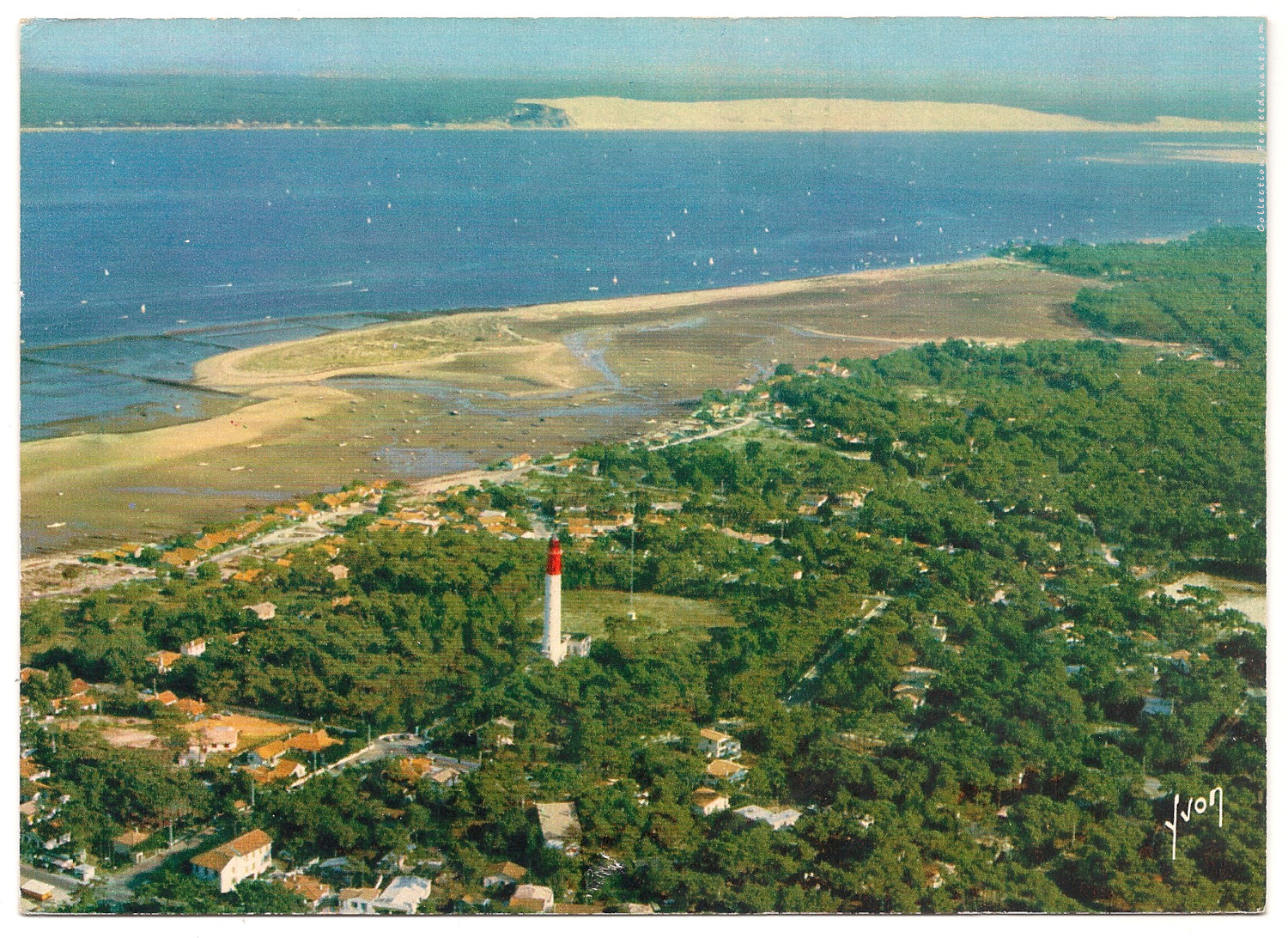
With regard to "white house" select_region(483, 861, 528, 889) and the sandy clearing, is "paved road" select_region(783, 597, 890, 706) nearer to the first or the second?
the sandy clearing

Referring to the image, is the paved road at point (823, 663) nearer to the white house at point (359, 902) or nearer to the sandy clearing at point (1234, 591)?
the sandy clearing at point (1234, 591)

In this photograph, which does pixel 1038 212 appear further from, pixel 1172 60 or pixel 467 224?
pixel 1172 60

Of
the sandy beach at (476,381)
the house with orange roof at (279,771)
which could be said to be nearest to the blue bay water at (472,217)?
the sandy beach at (476,381)

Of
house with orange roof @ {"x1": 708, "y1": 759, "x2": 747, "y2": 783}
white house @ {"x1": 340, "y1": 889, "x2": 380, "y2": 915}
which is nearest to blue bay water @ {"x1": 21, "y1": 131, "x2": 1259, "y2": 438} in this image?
white house @ {"x1": 340, "y1": 889, "x2": 380, "y2": 915}

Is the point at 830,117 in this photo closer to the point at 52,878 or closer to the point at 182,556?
the point at 182,556

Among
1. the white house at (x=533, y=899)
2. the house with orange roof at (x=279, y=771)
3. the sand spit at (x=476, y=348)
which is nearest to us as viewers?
the white house at (x=533, y=899)

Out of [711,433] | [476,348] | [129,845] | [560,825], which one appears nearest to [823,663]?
[560,825]
